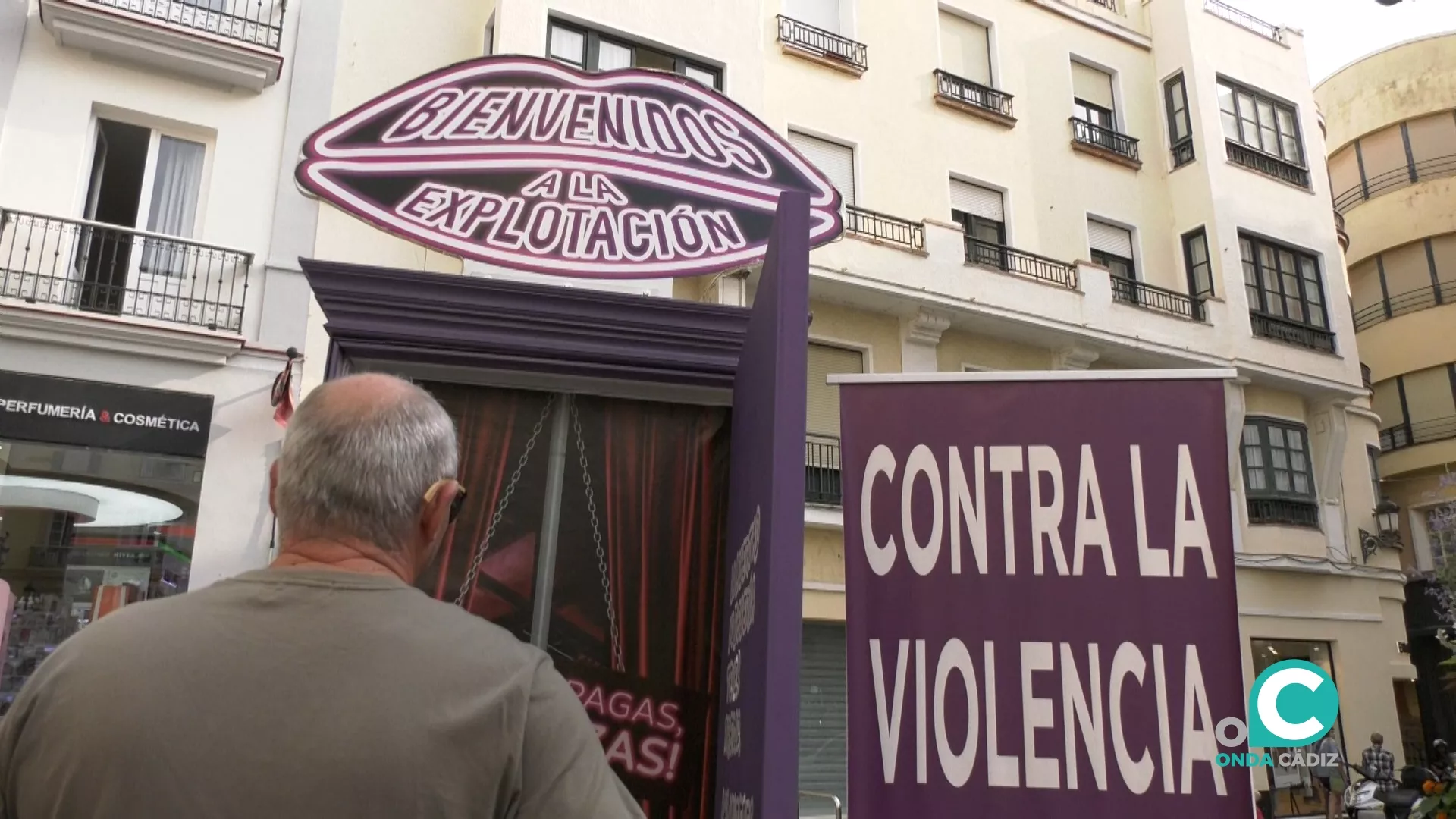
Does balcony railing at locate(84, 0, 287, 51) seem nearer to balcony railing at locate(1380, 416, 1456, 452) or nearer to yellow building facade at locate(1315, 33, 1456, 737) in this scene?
yellow building facade at locate(1315, 33, 1456, 737)

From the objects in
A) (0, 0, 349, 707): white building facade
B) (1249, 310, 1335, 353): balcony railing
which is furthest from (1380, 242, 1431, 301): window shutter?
(0, 0, 349, 707): white building facade

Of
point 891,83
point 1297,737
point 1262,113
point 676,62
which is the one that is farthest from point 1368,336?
point 676,62

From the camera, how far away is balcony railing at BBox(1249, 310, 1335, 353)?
17.4 m

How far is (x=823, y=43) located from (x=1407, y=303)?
18.0m

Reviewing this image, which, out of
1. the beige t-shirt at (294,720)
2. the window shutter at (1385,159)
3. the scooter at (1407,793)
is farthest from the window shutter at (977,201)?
the window shutter at (1385,159)

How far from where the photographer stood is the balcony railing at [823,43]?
14797 millimetres

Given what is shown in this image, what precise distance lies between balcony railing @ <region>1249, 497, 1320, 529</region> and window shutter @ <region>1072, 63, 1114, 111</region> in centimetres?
744

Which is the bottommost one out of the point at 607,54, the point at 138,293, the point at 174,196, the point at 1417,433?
the point at 138,293

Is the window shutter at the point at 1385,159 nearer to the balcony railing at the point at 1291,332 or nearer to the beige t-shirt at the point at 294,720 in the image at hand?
the balcony railing at the point at 1291,332

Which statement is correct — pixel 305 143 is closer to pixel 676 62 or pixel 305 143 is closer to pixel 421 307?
pixel 421 307

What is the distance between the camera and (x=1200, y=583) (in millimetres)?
2557

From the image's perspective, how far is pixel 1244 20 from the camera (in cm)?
1911

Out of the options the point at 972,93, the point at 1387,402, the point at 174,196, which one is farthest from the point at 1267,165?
the point at 174,196

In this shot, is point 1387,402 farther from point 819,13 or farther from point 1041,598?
point 1041,598
